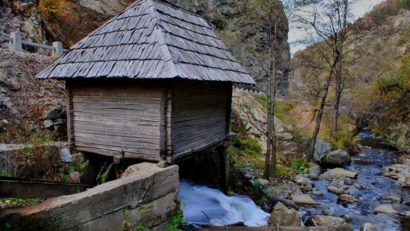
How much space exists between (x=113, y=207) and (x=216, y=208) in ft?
11.7

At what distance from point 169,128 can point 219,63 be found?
2047mm

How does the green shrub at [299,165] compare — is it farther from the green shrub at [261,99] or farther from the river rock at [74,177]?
the river rock at [74,177]

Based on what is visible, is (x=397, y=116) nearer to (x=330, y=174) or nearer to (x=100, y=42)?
(x=330, y=174)

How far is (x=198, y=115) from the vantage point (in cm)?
662

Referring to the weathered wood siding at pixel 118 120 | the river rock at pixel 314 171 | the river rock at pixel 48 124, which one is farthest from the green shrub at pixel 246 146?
the weathered wood siding at pixel 118 120

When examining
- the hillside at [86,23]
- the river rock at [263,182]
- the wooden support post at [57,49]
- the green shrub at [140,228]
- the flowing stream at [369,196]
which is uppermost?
the hillside at [86,23]

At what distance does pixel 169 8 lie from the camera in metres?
6.88

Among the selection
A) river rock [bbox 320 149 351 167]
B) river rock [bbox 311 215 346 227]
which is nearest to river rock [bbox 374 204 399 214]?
river rock [bbox 311 215 346 227]

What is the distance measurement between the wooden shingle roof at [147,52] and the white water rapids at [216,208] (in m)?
2.78

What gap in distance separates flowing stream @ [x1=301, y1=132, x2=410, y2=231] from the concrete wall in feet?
16.1

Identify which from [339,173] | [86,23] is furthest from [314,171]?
[86,23]

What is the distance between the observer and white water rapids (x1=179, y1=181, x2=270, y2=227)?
670cm

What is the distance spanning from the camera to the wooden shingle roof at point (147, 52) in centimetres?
517

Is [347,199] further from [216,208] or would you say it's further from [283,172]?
[216,208]
